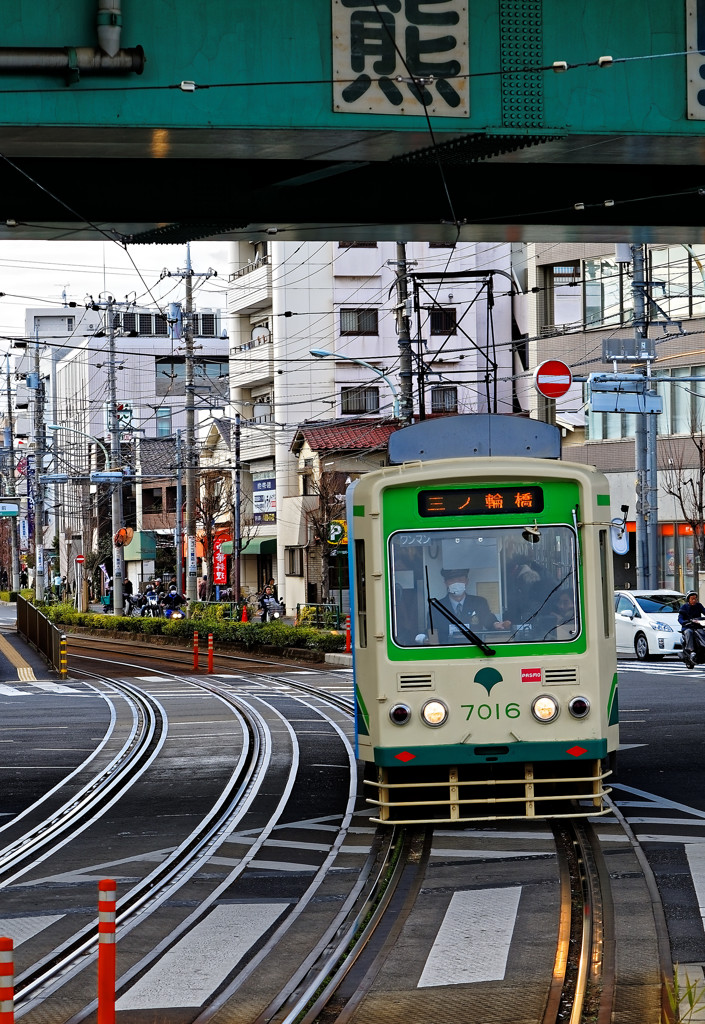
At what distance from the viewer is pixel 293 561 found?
2520 inches

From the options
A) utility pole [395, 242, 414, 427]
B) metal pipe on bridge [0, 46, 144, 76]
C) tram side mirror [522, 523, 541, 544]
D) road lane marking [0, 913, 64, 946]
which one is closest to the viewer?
road lane marking [0, 913, 64, 946]

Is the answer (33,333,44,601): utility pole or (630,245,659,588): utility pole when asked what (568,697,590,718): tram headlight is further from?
(33,333,44,601): utility pole

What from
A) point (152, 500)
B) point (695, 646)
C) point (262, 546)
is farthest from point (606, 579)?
point (152, 500)

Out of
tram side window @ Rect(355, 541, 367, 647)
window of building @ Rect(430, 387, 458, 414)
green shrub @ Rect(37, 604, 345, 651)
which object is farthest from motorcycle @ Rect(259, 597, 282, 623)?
tram side window @ Rect(355, 541, 367, 647)

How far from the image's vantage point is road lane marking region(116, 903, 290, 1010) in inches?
286

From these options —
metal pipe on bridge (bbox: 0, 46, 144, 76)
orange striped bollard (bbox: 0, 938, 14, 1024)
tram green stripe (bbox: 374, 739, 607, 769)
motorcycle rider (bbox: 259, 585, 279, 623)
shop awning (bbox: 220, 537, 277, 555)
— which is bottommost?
motorcycle rider (bbox: 259, 585, 279, 623)

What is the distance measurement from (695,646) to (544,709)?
19.2 meters

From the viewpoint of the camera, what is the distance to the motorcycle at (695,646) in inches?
1168

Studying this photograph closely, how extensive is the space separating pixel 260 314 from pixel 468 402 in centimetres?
1079

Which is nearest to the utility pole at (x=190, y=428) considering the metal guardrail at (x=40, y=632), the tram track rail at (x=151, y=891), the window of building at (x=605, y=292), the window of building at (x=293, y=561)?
the metal guardrail at (x=40, y=632)

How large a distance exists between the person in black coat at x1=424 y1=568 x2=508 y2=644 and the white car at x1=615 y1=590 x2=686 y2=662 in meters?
22.4

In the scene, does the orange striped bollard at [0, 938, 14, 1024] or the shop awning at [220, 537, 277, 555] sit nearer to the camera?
the orange striped bollard at [0, 938, 14, 1024]

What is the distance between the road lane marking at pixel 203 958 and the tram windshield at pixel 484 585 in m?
3.05

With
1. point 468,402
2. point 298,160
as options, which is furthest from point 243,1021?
point 468,402
